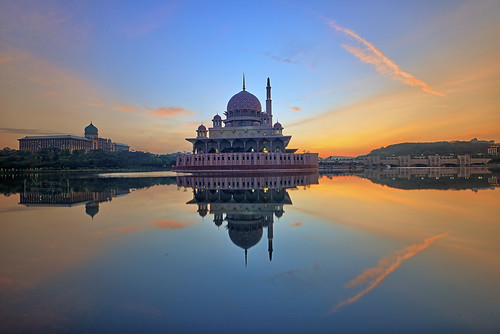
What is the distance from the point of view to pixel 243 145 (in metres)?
62.6

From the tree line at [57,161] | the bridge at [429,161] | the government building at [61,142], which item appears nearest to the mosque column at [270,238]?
the tree line at [57,161]

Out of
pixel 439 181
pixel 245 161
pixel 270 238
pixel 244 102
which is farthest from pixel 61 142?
pixel 270 238

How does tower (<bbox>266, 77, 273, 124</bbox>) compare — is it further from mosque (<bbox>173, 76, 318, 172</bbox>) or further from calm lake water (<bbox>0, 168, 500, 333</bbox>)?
calm lake water (<bbox>0, 168, 500, 333</bbox>)

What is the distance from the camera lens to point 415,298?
468 cm

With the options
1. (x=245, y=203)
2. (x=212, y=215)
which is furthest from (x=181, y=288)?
Answer: (x=245, y=203)

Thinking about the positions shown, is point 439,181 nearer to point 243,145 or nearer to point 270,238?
point 270,238

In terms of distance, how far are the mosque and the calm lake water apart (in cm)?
4281

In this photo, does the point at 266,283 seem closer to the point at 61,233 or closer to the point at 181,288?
the point at 181,288

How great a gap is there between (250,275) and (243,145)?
188 ft

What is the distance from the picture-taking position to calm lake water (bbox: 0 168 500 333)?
4.07m

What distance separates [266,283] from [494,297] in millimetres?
3518

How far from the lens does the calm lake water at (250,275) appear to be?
4.07 m

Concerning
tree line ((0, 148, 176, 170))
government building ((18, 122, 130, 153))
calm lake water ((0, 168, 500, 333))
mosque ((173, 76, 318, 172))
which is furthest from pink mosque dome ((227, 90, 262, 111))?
government building ((18, 122, 130, 153))

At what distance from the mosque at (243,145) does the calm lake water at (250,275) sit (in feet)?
140
